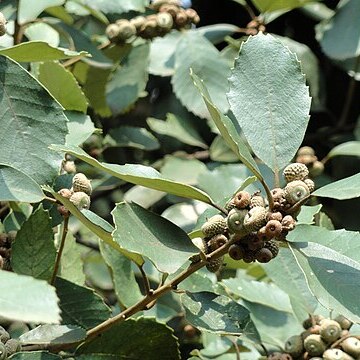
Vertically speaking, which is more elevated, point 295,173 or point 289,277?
point 295,173

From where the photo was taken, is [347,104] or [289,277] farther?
[347,104]

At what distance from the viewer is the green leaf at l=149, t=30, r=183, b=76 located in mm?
2061

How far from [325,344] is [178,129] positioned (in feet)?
3.42

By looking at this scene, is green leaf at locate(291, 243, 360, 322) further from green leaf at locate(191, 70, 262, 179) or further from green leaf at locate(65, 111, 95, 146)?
green leaf at locate(65, 111, 95, 146)

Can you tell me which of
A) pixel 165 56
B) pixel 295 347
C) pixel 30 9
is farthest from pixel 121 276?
pixel 165 56

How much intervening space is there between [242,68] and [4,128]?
0.96ft

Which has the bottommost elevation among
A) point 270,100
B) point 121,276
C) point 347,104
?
point 347,104

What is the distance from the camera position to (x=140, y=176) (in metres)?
0.90

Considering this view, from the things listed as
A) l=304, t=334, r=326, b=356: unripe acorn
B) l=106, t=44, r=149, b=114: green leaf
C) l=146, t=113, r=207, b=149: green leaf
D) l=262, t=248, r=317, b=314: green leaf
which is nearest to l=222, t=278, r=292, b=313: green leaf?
l=262, t=248, r=317, b=314: green leaf

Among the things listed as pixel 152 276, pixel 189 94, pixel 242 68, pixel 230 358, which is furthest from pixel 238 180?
pixel 242 68

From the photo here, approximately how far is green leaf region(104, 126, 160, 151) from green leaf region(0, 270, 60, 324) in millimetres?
1259

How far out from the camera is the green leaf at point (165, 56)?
2061 millimetres

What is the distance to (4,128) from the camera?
3.47ft

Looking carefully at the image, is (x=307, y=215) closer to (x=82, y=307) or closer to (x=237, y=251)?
(x=237, y=251)
